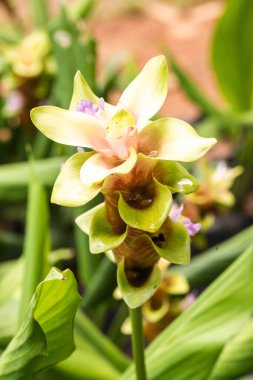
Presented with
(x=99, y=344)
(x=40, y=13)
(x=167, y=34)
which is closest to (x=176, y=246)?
(x=99, y=344)

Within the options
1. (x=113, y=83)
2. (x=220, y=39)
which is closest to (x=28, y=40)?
(x=113, y=83)

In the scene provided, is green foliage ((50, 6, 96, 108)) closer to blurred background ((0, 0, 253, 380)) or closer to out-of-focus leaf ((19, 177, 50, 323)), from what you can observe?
blurred background ((0, 0, 253, 380))

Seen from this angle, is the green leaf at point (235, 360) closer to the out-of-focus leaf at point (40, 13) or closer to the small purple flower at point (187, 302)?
the small purple flower at point (187, 302)

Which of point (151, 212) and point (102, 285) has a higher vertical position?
point (151, 212)

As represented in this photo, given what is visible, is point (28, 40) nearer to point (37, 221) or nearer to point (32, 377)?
point (37, 221)

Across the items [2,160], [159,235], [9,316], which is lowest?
[2,160]

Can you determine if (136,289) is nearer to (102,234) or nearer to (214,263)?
(102,234)
